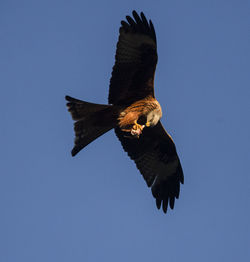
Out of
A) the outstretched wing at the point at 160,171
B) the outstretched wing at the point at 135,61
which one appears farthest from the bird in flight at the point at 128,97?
the outstretched wing at the point at 160,171

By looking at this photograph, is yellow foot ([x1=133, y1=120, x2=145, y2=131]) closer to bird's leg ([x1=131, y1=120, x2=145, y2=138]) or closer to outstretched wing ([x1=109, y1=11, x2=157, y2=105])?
bird's leg ([x1=131, y1=120, x2=145, y2=138])

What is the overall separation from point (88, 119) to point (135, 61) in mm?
1206

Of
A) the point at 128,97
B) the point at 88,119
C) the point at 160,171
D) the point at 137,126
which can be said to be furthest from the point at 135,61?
the point at 160,171

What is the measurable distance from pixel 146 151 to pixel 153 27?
8.10 feet

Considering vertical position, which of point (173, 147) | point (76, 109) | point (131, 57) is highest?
point (131, 57)

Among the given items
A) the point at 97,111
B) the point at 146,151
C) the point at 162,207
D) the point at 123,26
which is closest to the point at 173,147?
the point at 146,151

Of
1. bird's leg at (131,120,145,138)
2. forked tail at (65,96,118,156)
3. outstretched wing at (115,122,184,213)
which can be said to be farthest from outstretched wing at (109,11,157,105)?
outstretched wing at (115,122,184,213)

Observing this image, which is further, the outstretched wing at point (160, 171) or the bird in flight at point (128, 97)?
the outstretched wing at point (160, 171)

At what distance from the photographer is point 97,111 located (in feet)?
26.3

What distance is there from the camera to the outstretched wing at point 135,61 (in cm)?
793

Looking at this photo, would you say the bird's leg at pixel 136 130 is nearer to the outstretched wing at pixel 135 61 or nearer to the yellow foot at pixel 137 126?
the yellow foot at pixel 137 126

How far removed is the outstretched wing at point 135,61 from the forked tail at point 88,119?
36cm

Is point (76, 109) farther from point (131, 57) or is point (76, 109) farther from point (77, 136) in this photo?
point (131, 57)

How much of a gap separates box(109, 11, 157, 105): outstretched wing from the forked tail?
362 mm
